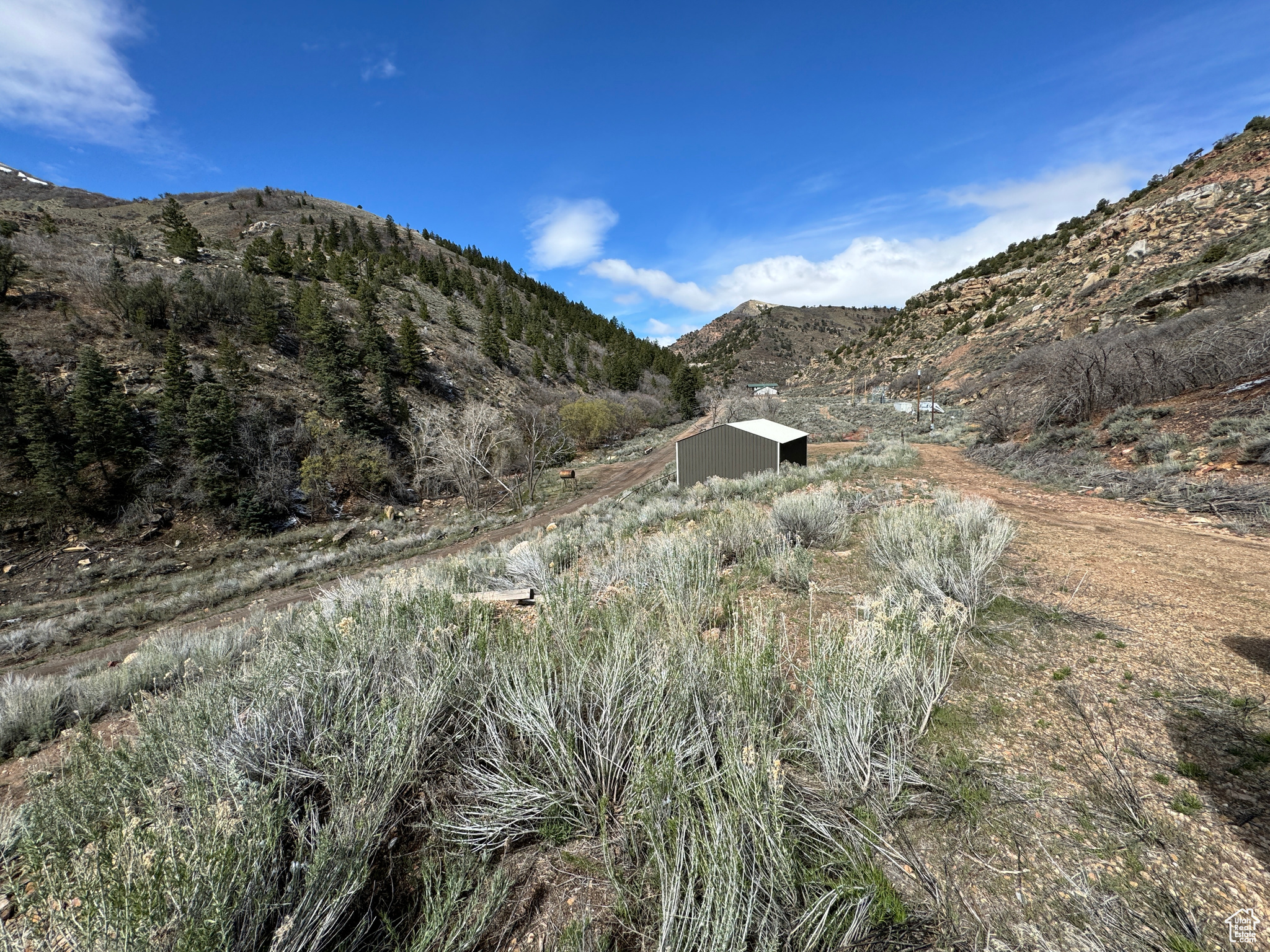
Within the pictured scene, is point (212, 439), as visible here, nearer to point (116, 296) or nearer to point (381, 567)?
point (116, 296)

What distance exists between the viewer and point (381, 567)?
523 inches

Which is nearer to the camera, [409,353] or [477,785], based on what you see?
[477,785]

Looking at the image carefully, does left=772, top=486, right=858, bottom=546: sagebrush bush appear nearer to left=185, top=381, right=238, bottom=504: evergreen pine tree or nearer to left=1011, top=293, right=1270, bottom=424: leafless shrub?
left=1011, top=293, right=1270, bottom=424: leafless shrub

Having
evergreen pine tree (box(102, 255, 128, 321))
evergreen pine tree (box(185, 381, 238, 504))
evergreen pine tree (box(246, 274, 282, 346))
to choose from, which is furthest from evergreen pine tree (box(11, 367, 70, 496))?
evergreen pine tree (box(246, 274, 282, 346))

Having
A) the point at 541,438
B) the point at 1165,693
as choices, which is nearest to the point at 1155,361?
the point at 1165,693

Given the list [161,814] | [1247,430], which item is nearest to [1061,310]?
[1247,430]

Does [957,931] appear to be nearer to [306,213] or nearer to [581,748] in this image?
[581,748]

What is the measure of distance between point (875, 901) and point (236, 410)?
26637 mm

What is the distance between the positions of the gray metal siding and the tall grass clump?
963 centimetres

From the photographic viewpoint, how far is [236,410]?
20.3 meters

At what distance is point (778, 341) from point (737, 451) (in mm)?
84690

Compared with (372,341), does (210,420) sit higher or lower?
lower

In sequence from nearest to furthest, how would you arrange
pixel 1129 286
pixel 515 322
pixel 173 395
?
pixel 173 395 → pixel 1129 286 → pixel 515 322

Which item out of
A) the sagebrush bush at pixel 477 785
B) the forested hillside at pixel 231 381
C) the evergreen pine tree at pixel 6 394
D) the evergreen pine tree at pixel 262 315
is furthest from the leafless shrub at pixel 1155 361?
the evergreen pine tree at pixel 262 315
